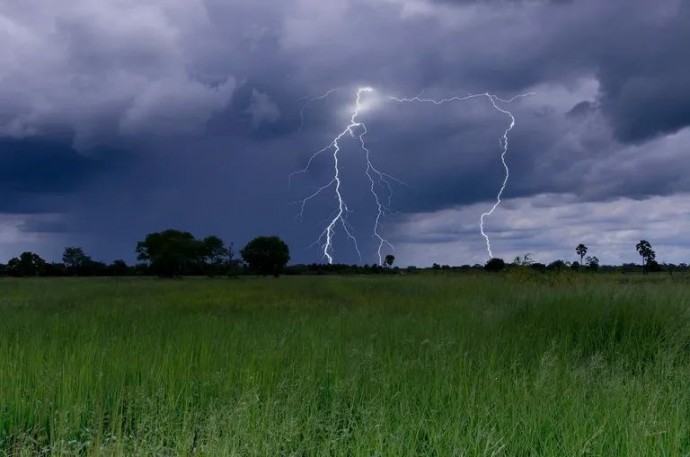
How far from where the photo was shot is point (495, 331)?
434 inches

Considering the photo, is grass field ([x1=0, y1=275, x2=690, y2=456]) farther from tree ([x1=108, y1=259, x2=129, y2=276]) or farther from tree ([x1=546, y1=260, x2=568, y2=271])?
tree ([x1=108, y1=259, x2=129, y2=276])

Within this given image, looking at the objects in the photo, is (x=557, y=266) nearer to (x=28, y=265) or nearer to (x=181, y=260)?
(x=181, y=260)

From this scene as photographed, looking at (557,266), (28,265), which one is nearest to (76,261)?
(28,265)

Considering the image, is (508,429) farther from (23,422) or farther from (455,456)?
(23,422)

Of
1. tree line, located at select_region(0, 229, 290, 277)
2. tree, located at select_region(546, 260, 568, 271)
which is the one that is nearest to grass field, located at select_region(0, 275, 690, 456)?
tree, located at select_region(546, 260, 568, 271)

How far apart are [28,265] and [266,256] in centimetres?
3129

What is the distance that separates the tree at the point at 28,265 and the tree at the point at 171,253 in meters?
14.2

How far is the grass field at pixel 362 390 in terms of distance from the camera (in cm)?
522

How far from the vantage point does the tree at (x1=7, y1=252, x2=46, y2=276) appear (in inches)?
2960

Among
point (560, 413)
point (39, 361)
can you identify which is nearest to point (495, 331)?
point (560, 413)

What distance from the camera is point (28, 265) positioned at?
3012 inches

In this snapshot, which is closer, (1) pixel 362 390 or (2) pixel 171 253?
(1) pixel 362 390

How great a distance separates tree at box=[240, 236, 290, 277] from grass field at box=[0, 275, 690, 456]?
5819 cm

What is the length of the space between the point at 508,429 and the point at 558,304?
26.9 feet
